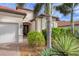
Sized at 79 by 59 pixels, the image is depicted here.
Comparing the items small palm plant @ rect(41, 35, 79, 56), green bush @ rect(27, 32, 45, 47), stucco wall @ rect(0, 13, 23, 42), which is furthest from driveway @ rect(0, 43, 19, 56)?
small palm plant @ rect(41, 35, 79, 56)

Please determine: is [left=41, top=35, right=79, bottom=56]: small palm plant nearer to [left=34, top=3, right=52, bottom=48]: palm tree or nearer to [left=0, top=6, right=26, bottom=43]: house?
[left=34, top=3, right=52, bottom=48]: palm tree

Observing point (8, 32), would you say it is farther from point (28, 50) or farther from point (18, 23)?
point (28, 50)

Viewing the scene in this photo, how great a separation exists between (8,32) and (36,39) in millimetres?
894

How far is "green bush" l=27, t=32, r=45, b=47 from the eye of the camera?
25.3 ft

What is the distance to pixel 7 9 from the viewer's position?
7.78 metres

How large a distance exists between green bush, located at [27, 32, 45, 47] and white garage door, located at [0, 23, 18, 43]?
1.54 ft

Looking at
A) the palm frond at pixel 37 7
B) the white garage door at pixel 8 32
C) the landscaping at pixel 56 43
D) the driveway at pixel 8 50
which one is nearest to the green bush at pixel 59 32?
the landscaping at pixel 56 43

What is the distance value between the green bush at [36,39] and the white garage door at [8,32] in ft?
1.54

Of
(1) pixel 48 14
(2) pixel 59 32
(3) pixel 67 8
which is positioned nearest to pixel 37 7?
(1) pixel 48 14

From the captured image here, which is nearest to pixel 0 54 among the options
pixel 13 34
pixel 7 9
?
pixel 13 34

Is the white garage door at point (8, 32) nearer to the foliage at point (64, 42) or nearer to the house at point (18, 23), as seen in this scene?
the house at point (18, 23)

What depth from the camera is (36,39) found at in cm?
780

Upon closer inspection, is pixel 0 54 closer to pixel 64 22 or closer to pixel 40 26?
pixel 40 26

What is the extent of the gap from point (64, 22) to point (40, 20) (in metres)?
0.74
